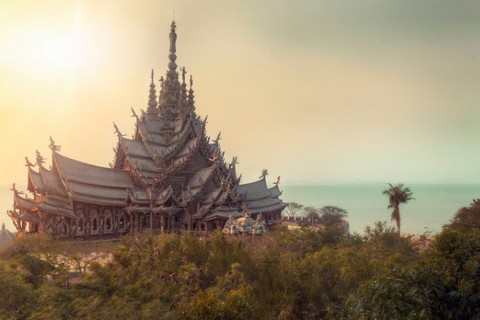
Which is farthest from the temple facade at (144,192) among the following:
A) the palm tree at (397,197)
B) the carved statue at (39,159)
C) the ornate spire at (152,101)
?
the palm tree at (397,197)

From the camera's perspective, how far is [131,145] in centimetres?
3080

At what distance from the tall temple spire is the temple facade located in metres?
1.30

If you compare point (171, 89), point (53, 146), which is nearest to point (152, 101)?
point (171, 89)

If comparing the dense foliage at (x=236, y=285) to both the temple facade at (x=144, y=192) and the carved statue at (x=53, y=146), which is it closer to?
the temple facade at (x=144, y=192)

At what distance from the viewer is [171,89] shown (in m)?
38.4

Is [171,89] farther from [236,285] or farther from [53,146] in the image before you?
[236,285]

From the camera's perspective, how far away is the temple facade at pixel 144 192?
23.2 meters

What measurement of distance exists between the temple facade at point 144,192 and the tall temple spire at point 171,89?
4.25 feet

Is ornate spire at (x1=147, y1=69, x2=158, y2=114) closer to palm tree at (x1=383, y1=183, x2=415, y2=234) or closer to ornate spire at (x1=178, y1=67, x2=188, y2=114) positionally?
ornate spire at (x1=178, y1=67, x2=188, y2=114)

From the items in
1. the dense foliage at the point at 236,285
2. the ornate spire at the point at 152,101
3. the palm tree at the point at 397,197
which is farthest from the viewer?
the ornate spire at the point at 152,101

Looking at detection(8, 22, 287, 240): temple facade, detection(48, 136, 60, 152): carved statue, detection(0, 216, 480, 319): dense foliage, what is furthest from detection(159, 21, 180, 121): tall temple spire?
detection(0, 216, 480, 319): dense foliage

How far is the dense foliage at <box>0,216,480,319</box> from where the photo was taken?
7.21 meters

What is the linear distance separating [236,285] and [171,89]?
31872 mm

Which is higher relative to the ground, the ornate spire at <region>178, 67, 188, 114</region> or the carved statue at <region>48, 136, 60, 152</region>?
the ornate spire at <region>178, 67, 188, 114</region>
